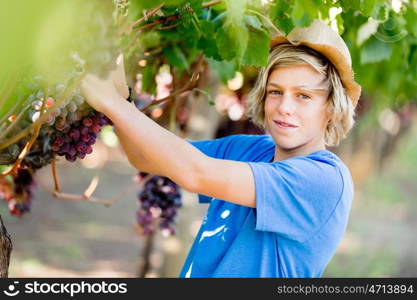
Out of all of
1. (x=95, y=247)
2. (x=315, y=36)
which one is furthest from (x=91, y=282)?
(x=95, y=247)

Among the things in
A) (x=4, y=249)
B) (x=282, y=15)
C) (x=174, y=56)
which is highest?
(x=174, y=56)

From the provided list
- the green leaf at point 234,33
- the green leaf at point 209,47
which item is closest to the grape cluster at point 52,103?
the green leaf at point 234,33

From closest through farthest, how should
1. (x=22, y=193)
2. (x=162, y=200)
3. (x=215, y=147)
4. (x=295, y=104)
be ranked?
(x=295, y=104) → (x=215, y=147) → (x=22, y=193) → (x=162, y=200)

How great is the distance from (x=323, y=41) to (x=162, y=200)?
131cm

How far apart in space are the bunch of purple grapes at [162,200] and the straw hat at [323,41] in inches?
43.2

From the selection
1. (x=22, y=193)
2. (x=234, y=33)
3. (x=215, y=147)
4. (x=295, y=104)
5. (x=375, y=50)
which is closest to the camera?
(x=234, y=33)

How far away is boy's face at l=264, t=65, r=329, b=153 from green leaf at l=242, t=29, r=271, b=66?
20 cm

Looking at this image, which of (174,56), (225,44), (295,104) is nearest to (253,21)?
(225,44)

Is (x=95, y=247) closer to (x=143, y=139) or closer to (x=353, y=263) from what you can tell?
(x=353, y=263)

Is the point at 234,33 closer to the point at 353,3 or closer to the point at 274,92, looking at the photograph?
the point at 353,3

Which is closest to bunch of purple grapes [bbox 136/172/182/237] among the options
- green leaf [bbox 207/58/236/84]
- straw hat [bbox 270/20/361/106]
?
green leaf [bbox 207/58/236/84]

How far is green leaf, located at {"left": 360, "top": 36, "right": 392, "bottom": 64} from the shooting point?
242 cm

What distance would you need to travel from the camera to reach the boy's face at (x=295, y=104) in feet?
5.90

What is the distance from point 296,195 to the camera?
1.63 m
